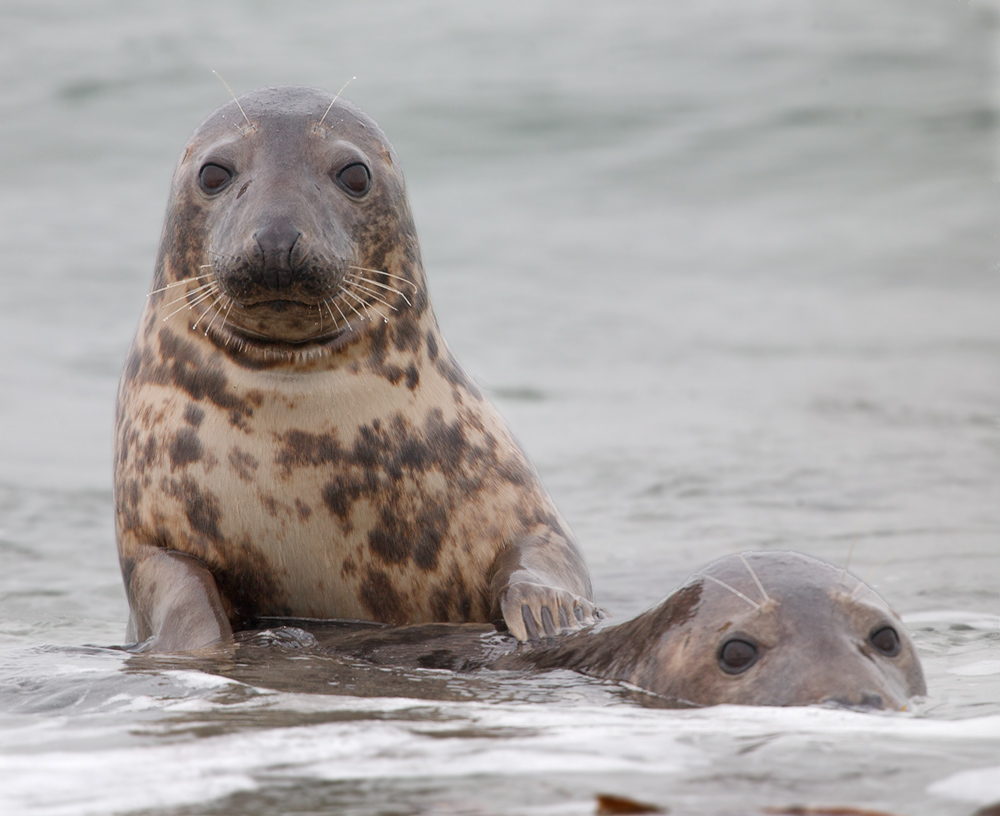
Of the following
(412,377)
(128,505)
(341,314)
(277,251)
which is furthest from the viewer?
(412,377)

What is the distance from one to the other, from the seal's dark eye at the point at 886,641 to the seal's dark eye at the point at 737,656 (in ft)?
0.87

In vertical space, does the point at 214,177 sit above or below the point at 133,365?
above

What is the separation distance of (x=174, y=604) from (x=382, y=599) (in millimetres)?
636

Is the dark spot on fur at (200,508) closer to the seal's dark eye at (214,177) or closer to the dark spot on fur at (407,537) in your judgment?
the dark spot on fur at (407,537)

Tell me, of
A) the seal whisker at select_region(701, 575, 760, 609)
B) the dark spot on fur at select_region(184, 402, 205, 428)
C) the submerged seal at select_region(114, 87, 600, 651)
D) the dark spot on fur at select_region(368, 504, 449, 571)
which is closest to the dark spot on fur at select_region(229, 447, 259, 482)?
the submerged seal at select_region(114, 87, 600, 651)

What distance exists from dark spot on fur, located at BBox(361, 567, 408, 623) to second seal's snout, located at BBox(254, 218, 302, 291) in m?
0.91

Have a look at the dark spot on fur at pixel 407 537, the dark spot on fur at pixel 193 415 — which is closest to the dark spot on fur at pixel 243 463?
the dark spot on fur at pixel 193 415

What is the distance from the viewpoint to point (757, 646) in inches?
137

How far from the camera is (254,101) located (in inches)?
189

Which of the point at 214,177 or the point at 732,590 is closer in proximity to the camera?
the point at 732,590

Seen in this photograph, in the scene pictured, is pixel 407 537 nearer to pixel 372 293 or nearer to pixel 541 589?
pixel 541 589

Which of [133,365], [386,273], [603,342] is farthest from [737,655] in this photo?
[603,342]

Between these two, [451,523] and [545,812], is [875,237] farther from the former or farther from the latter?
[545,812]

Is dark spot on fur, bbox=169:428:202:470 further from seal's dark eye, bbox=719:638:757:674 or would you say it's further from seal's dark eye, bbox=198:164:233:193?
seal's dark eye, bbox=719:638:757:674
